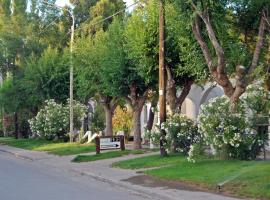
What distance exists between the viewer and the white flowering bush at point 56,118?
3916 cm

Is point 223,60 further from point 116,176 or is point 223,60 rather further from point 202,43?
point 116,176

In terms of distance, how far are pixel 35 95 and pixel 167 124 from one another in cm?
2270

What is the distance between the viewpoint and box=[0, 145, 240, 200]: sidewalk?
547 inches

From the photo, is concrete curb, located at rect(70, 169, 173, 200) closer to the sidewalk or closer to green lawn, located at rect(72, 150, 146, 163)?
the sidewalk

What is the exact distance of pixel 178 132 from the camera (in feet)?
72.4

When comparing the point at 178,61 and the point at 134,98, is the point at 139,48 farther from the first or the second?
the point at 134,98

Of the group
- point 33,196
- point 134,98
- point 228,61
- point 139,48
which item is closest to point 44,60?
point 134,98

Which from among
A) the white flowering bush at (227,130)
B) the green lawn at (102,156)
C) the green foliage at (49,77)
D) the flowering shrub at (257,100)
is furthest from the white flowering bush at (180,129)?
the green foliage at (49,77)

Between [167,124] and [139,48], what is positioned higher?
[139,48]

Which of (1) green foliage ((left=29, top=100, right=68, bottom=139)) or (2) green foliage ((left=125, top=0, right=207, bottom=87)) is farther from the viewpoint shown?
(1) green foliage ((left=29, top=100, right=68, bottom=139))

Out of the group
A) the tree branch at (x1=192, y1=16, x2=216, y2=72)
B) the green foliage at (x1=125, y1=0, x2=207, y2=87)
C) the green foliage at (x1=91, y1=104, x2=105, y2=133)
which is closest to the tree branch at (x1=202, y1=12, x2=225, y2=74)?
the tree branch at (x1=192, y1=16, x2=216, y2=72)

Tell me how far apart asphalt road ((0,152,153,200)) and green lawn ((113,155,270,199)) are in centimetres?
191

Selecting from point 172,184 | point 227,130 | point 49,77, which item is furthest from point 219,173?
point 49,77

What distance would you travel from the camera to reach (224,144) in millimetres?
18578
